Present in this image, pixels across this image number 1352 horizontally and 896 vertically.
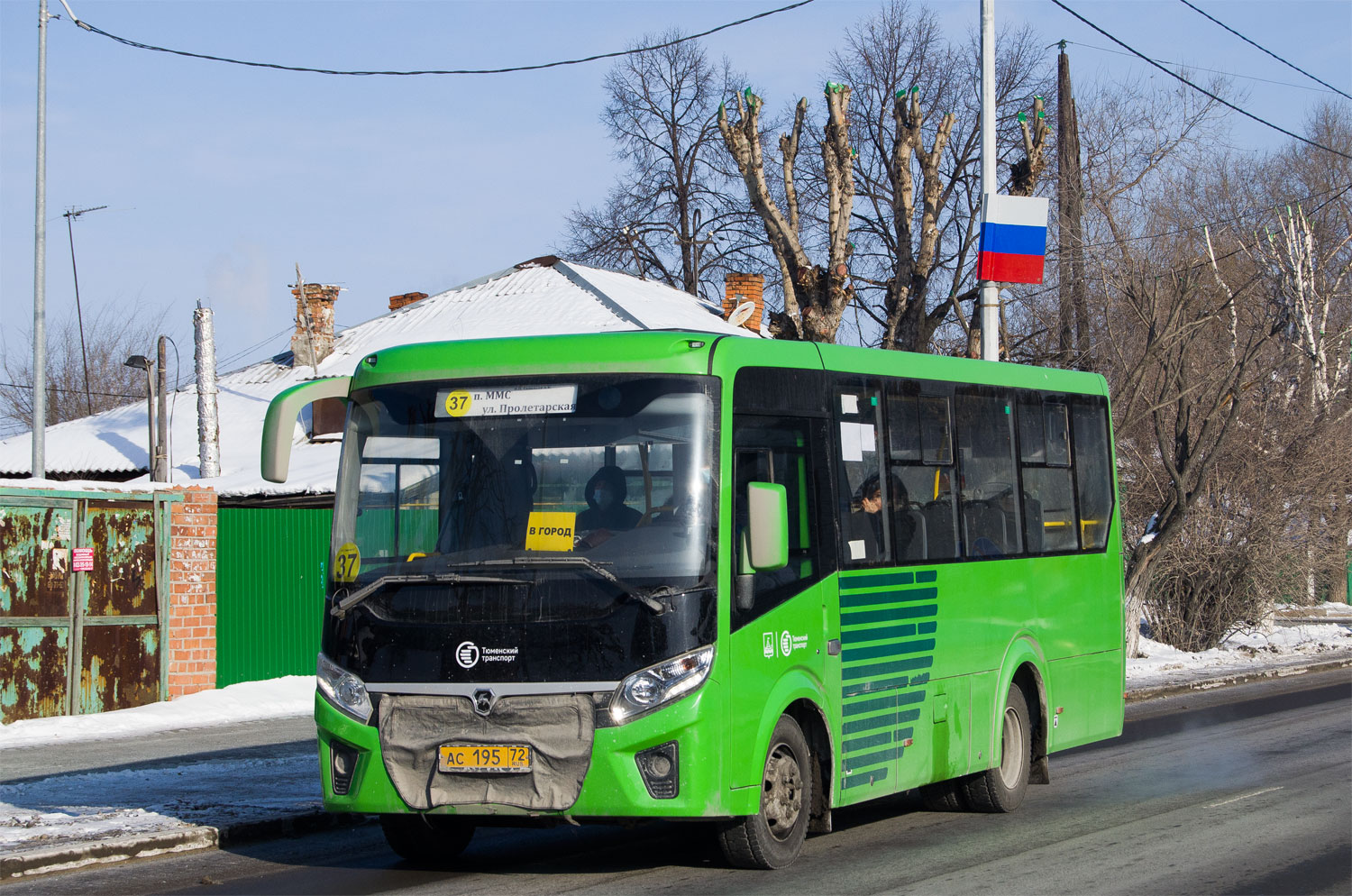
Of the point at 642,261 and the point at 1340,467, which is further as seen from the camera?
the point at 642,261

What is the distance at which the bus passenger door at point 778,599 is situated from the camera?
7.66 m

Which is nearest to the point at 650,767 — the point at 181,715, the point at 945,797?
the point at 945,797

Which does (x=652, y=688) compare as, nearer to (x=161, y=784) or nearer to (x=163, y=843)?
(x=163, y=843)

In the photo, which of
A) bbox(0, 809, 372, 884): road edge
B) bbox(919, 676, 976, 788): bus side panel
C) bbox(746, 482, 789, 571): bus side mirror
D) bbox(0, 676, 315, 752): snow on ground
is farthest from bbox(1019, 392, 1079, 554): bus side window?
bbox(0, 676, 315, 752): snow on ground

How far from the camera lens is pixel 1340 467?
982 inches

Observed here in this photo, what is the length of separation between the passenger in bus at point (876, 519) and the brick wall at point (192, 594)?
33.2 feet

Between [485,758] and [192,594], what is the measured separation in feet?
34.8

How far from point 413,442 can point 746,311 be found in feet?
77.7

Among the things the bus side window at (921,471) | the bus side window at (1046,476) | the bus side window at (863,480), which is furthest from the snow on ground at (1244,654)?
the bus side window at (863,480)

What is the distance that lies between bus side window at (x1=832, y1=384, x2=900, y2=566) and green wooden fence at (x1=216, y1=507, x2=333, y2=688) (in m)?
10.6

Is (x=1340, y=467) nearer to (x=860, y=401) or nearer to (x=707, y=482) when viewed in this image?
(x=860, y=401)

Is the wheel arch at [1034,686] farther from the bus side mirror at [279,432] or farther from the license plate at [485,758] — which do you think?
the bus side mirror at [279,432]

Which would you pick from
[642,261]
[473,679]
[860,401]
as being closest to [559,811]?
[473,679]

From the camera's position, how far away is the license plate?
7.41m
